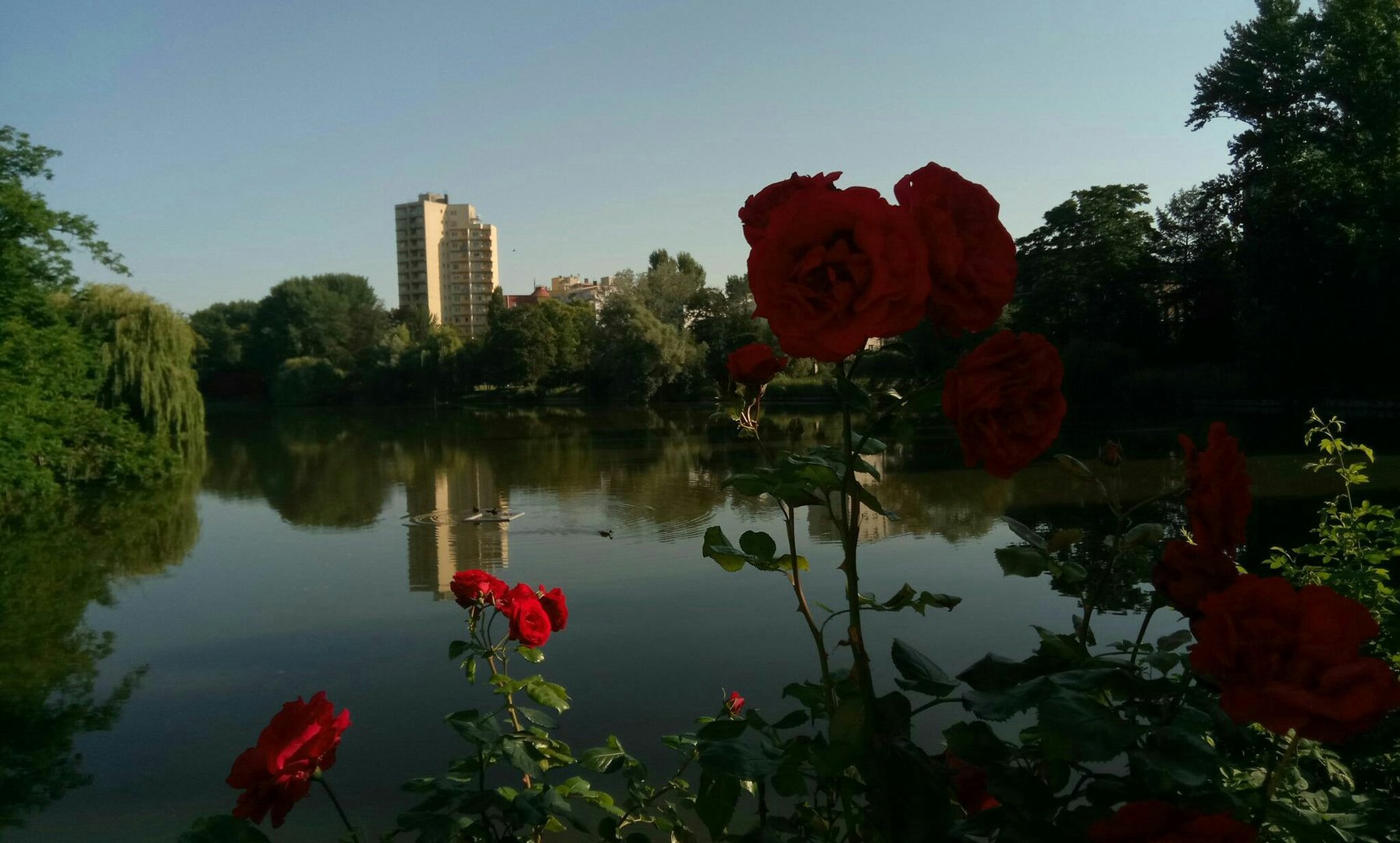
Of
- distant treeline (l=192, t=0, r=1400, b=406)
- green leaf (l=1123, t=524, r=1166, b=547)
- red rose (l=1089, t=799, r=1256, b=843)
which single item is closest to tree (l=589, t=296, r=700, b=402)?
distant treeline (l=192, t=0, r=1400, b=406)

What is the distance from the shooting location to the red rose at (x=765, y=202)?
100 centimetres

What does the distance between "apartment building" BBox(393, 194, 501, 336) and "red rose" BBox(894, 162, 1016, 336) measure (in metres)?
86.9

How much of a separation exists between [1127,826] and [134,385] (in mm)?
22411

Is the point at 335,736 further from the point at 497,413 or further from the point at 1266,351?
the point at 497,413

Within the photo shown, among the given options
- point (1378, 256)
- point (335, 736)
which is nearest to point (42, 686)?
point (335, 736)

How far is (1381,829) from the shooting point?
1.04 m

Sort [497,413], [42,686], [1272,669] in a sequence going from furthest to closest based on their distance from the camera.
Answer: [497,413], [42,686], [1272,669]

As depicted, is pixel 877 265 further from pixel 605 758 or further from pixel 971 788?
pixel 605 758

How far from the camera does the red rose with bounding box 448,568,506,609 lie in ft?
6.53

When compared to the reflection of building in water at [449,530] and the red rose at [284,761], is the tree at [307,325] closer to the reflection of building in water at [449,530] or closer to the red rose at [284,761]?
the reflection of building in water at [449,530]

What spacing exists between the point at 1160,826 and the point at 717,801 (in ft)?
1.84

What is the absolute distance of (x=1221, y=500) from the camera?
921 mm

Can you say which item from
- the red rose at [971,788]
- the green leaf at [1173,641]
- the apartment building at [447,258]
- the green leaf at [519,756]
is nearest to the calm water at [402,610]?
the green leaf at [1173,641]

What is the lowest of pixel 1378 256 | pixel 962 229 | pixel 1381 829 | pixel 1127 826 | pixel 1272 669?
pixel 1381 829
